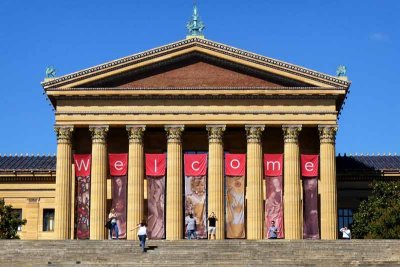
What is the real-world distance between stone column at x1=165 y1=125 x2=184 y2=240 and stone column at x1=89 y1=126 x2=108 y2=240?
186 inches

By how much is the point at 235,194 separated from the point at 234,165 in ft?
6.95

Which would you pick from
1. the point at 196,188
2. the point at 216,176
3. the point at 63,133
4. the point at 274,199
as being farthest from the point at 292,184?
the point at 63,133

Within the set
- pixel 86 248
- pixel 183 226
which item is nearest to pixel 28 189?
pixel 183 226

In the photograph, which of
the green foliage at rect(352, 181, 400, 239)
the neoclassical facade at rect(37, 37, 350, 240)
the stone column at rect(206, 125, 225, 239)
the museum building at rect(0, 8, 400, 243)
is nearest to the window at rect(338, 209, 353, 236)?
the green foliage at rect(352, 181, 400, 239)

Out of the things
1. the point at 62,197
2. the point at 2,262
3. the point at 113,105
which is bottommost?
the point at 2,262

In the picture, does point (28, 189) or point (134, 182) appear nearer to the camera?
point (134, 182)

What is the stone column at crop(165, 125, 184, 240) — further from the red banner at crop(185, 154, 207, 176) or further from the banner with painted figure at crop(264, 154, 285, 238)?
the banner with painted figure at crop(264, 154, 285, 238)

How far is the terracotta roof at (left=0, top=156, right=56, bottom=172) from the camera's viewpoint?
3698 inches

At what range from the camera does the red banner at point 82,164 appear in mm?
78188

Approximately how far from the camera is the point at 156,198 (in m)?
77.8

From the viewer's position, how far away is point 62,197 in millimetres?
79062

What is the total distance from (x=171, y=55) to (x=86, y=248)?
24150 millimetres

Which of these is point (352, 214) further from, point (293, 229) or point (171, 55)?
point (171, 55)

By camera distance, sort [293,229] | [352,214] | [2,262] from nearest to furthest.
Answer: [2,262] < [293,229] < [352,214]
